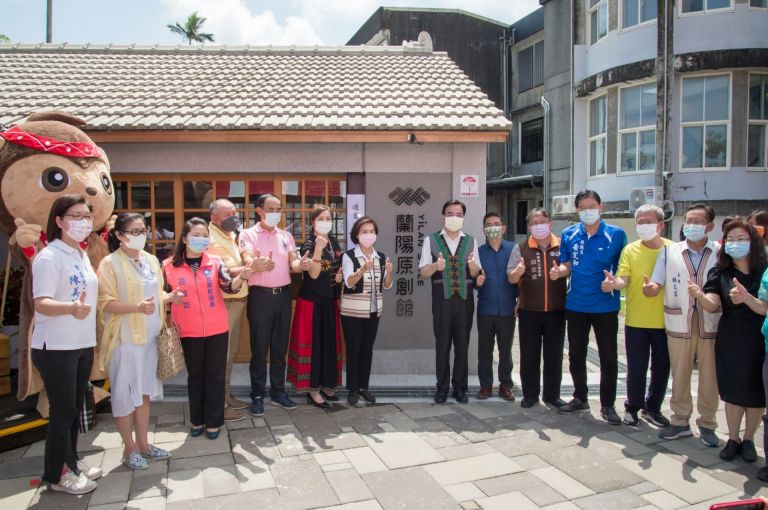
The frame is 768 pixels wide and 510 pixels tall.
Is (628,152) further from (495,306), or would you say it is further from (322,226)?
(322,226)

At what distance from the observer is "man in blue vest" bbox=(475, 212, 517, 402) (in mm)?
5910

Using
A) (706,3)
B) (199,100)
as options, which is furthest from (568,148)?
(199,100)

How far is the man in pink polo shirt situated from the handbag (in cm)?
107

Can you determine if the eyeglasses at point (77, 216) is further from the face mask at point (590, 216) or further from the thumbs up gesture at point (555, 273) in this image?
the face mask at point (590, 216)

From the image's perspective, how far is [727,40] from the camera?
1166 cm

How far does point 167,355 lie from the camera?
4.43m

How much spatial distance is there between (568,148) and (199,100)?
1278cm

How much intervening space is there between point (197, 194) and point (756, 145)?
11.5 m

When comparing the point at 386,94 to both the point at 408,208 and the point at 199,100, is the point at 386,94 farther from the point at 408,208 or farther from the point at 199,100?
the point at 199,100

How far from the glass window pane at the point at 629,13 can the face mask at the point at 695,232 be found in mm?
10243

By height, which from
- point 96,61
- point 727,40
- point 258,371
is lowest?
point 258,371

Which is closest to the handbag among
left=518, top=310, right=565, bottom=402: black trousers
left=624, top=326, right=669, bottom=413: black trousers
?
left=518, top=310, right=565, bottom=402: black trousers

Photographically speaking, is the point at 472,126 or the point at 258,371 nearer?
the point at 258,371

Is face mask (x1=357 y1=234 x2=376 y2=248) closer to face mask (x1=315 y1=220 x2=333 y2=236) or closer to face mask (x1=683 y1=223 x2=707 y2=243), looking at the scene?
face mask (x1=315 y1=220 x2=333 y2=236)
